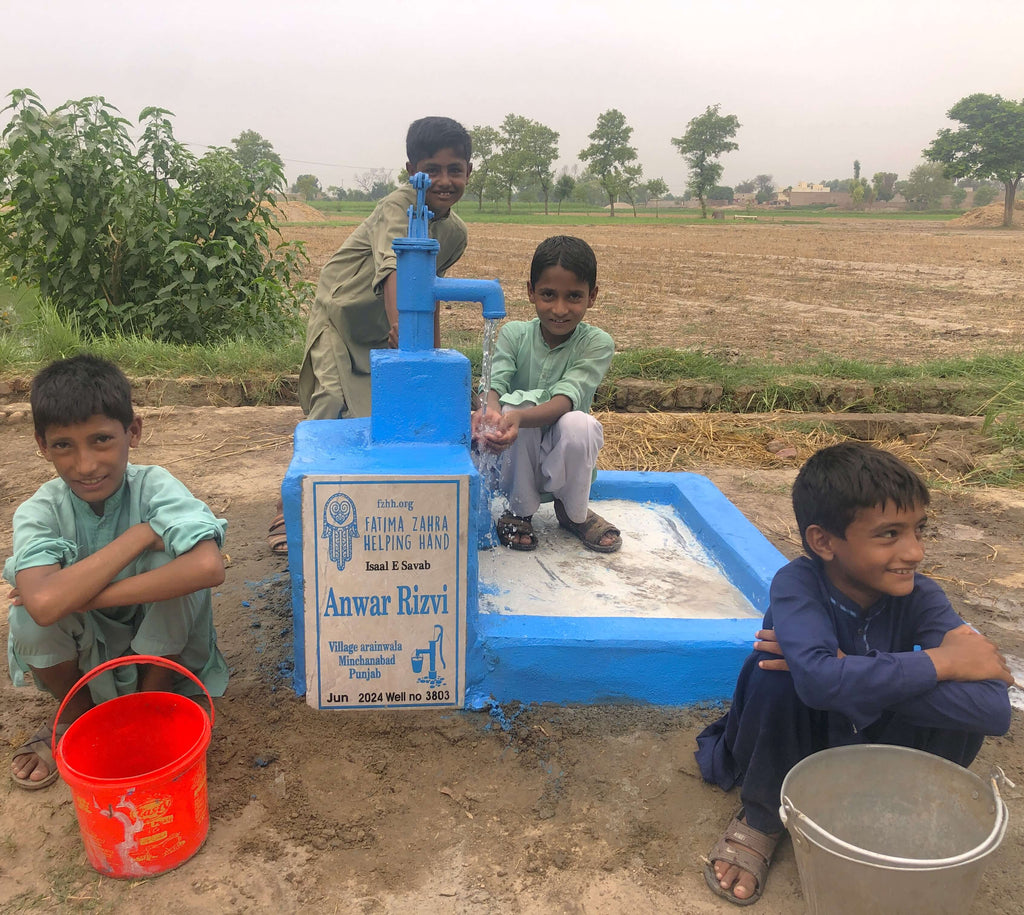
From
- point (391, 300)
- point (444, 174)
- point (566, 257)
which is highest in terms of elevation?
point (444, 174)

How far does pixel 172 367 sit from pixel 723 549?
13.2 feet

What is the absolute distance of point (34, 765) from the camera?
6.10 ft

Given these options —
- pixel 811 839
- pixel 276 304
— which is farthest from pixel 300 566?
pixel 276 304

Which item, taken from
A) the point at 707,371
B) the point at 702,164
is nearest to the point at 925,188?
the point at 702,164

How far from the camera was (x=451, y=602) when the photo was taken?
2.04 m

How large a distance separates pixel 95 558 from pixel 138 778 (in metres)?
0.47

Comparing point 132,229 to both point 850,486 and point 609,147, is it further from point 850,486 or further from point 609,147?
point 609,147

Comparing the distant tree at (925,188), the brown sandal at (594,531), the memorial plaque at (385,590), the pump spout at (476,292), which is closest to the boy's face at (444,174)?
the pump spout at (476,292)

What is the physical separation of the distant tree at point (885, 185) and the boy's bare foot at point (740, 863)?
3324 inches

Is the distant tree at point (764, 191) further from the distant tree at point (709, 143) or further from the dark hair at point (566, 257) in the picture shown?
the dark hair at point (566, 257)

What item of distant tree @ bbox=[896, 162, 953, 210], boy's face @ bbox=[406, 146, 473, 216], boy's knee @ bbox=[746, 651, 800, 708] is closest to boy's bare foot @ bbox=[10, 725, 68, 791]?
boy's knee @ bbox=[746, 651, 800, 708]

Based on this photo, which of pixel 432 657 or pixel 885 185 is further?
pixel 885 185

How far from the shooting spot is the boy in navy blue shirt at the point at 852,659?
146cm

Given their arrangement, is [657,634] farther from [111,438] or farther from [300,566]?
[111,438]
